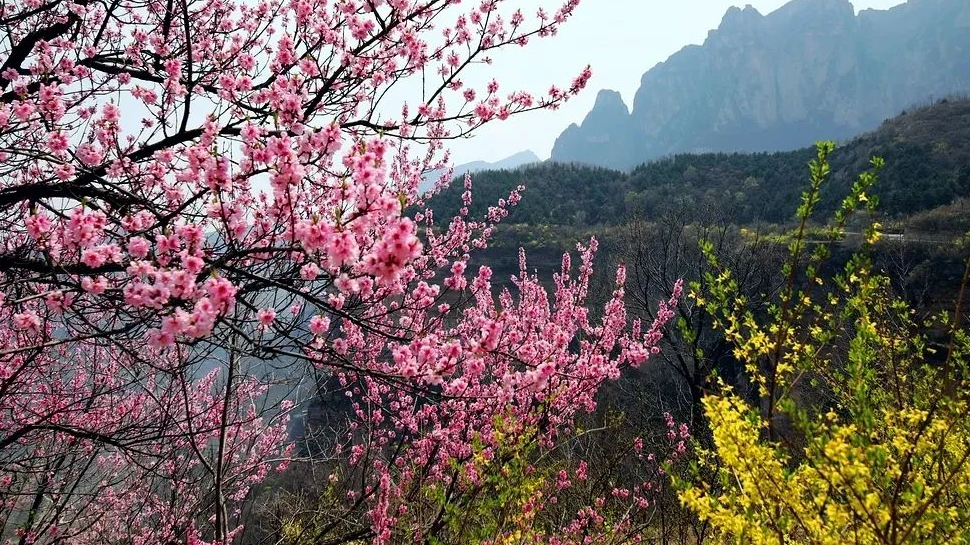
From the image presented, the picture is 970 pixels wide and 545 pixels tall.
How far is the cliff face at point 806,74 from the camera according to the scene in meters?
122

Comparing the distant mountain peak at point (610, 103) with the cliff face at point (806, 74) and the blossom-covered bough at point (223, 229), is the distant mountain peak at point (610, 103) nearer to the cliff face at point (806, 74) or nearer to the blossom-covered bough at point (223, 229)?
the cliff face at point (806, 74)

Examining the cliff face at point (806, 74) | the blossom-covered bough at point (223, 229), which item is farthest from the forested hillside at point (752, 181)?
the cliff face at point (806, 74)

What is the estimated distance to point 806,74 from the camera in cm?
13738

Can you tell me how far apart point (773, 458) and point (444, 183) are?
359 inches

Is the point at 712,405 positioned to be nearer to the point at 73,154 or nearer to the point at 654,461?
the point at 73,154

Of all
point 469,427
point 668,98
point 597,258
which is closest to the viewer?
point 469,427

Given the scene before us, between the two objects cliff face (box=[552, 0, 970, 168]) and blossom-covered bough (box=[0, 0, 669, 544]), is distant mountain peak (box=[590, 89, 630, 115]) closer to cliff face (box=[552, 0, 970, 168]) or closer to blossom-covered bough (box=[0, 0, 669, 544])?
cliff face (box=[552, 0, 970, 168])

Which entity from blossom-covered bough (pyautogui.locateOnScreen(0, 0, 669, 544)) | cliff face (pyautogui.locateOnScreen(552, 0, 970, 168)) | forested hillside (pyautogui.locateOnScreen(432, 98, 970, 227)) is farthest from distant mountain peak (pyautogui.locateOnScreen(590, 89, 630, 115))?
blossom-covered bough (pyautogui.locateOnScreen(0, 0, 669, 544))

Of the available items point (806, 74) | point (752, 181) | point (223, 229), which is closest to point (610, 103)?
point (806, 74)

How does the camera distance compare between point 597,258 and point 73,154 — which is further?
point 597,258

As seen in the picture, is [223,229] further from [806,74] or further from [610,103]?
[610,103]

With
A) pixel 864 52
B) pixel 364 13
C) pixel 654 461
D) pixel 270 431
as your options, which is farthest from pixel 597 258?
pixel 864 52

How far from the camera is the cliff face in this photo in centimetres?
12206

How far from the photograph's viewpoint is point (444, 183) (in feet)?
35.6
